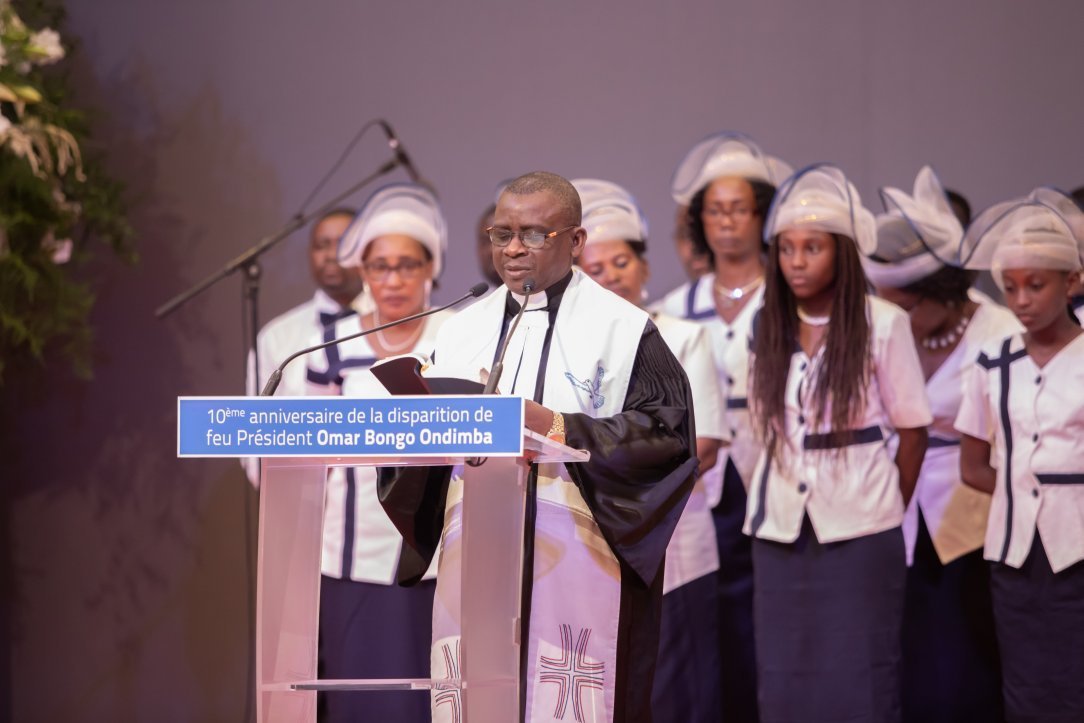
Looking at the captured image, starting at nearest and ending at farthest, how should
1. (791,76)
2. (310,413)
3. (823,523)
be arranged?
(310,413)
(823,523)
(791,76)

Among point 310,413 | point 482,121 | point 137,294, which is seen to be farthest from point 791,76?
point 310,413

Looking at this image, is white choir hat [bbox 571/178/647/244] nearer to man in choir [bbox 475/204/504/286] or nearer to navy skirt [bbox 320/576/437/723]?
man in choir [bbox 475/204/504/286]

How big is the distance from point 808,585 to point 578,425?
2.13m

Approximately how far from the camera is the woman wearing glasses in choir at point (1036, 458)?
4.74 metres

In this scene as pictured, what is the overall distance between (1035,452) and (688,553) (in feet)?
4.51

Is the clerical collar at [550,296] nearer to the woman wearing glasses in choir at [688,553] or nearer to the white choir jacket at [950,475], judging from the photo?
the woman wearing glasses in choir at [688,553]

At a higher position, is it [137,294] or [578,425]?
[137,294]

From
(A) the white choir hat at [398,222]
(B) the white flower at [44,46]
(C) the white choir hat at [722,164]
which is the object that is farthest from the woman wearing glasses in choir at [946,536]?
(B) the white flower at [44,46]

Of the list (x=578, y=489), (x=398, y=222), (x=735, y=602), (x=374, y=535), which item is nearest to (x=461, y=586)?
(x=578, y=489)

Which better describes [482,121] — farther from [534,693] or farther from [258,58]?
[534,693]

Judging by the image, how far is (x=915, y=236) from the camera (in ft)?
18.7

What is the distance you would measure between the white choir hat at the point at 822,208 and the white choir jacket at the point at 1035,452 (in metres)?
0.72

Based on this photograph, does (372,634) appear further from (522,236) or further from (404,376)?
(404,376)

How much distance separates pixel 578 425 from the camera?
3146 mm
